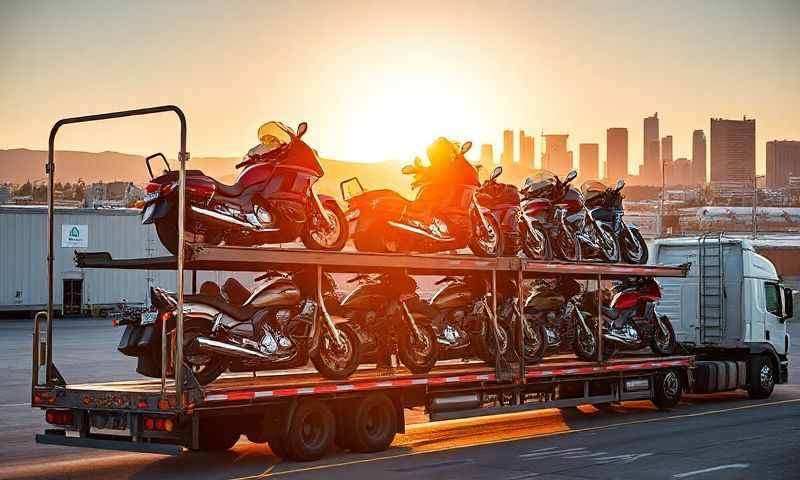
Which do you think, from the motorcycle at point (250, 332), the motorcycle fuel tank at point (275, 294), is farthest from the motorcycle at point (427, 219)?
the motorcycle fuel tank at point (275, 294)

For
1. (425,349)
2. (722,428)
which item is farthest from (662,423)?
(425,349)

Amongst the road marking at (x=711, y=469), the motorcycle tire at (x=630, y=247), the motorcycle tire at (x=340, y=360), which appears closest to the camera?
the road marking at (x=711, y=469)

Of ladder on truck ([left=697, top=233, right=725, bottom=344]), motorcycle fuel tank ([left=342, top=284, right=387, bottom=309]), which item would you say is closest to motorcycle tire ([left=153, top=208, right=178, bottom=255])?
motorcycle fuel tank ([left=342, top=284, right=387, bottom=309])

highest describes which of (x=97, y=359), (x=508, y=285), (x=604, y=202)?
(x=604, y=202)

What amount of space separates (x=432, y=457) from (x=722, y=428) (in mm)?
5487

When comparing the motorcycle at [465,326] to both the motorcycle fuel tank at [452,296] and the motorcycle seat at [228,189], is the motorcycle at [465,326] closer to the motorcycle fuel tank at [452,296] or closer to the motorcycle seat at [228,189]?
the motorcycle fuel tank at [452,296]

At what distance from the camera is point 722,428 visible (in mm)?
17766

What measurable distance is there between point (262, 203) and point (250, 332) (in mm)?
1639

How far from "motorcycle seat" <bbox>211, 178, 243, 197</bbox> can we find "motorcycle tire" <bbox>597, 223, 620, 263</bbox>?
843 centimetres

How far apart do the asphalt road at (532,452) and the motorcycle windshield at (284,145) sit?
364 cm

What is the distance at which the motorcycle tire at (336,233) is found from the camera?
1502 cm

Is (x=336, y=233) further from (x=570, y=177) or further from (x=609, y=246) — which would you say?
(x=609, y=246)

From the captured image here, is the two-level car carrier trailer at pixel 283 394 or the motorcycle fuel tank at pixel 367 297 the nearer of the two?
the two-level car carrier trailer at pixel 283 394

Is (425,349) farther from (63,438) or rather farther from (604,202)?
(604,202)
